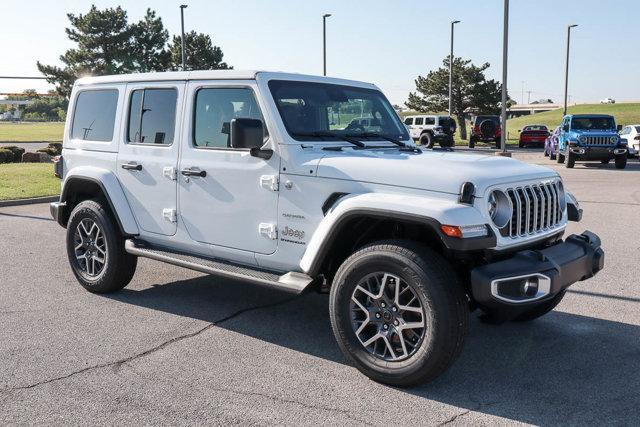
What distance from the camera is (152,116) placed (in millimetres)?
5574

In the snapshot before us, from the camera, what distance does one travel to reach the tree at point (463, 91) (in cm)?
5050

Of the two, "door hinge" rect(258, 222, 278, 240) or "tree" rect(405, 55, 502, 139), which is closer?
"door hinge" rect(258, 222, 278, 240)

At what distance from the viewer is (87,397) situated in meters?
3.77

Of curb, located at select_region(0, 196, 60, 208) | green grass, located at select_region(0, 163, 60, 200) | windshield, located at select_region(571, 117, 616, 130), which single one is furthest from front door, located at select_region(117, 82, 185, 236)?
windshield, located at select_region(571, 117, 616, 130)

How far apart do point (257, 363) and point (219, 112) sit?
1.97 meters

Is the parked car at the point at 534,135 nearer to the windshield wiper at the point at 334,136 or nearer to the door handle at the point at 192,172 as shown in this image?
the windshield wiper at the point at 334,136

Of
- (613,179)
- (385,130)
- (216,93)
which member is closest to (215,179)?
(216,93)

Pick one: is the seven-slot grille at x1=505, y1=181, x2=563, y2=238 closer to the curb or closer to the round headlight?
the round headlight

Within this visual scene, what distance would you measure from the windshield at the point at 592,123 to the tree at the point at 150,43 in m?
37.8

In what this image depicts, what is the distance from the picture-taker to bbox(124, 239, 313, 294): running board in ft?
14.4

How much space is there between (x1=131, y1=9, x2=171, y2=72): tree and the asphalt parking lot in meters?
48.7

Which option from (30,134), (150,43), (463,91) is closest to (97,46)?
(150,43)

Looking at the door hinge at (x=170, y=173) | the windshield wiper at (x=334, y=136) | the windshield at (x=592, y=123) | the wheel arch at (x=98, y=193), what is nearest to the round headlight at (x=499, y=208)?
the windshield wiper at (x=334, y=136)

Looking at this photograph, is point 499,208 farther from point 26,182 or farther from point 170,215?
point 26,182
